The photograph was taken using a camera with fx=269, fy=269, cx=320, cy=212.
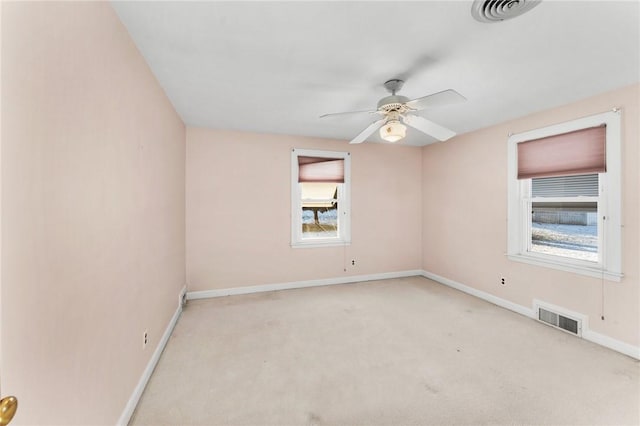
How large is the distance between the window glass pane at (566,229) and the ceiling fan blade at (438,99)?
219 centimetres

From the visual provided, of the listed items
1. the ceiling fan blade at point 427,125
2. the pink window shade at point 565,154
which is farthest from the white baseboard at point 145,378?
the pink window shade at point 565,154

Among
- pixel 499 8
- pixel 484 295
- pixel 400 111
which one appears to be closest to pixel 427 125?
pixel 400 111

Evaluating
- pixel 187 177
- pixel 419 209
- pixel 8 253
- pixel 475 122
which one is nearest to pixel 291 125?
pixel 187 177

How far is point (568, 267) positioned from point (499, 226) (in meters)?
0.89

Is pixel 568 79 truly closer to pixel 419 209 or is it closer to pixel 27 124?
pixel 419 209

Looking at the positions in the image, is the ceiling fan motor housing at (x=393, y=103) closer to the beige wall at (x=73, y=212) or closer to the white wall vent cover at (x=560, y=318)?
the beige wall at (x=73, y=212)

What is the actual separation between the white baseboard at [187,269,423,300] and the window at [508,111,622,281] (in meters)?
1.89

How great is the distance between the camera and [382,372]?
2.19m

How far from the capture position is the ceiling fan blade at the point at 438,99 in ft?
6.09

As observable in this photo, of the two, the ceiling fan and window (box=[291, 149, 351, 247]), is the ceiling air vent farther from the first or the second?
window (box=[291, 149, 351, 247])

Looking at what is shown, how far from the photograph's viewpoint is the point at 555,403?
1852mm

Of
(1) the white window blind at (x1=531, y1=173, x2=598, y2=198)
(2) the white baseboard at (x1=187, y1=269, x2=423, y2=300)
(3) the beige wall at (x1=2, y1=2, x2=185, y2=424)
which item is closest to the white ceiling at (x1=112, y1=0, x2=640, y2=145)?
(3) the beige wall at (x1=2, y1=2, x2=185, y2=424)

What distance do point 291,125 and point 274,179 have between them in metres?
0.89

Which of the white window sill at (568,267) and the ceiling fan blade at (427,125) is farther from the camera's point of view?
the white window sill at (568,267)
